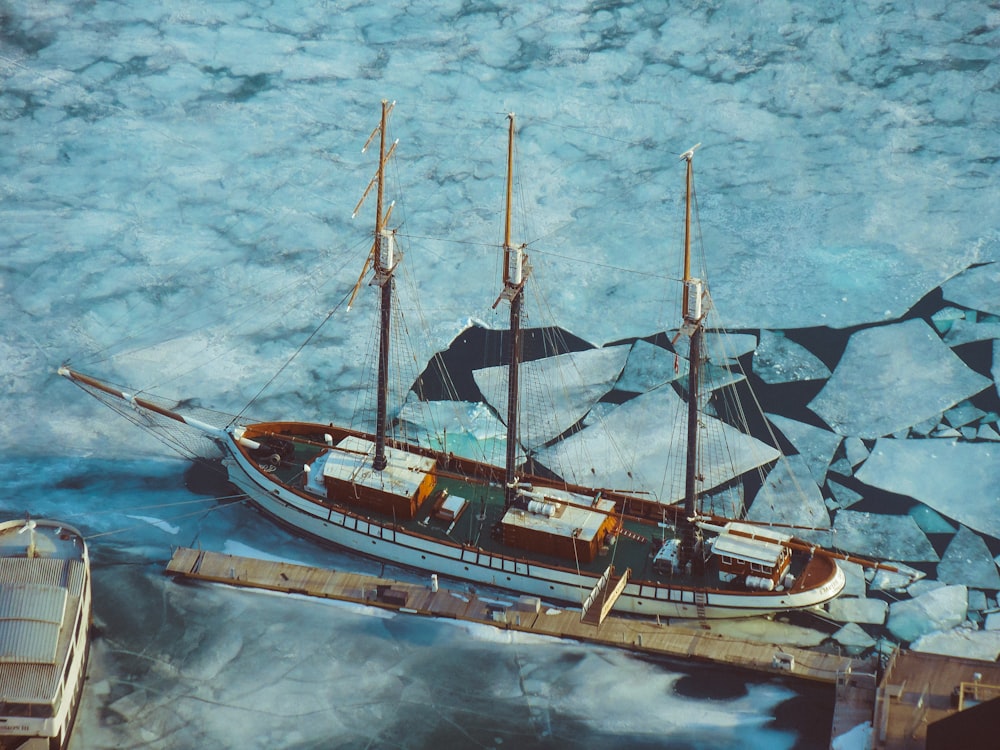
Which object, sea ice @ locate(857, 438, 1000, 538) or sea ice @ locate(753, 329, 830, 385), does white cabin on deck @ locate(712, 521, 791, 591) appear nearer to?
sea ice @ locate(857, 438, 1000, 538)

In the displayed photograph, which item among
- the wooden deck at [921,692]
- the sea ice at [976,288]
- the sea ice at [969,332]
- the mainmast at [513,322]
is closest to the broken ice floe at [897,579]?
the wooden deck at [921,692]

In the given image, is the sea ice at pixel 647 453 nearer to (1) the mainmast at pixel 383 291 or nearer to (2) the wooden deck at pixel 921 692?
(1) the mainmast at pixel 383 291

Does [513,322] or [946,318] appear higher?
[513,322]

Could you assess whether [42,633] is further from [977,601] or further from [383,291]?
[977,601]

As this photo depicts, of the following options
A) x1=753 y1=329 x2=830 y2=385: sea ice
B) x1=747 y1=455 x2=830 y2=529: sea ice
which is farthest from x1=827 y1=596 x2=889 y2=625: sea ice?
x1=753 y1=329 x2=830 y2=385: sea ice

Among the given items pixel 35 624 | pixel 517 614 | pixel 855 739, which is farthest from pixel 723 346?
pixel 35 624

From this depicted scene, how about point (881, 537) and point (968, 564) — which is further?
point (881, 537)
